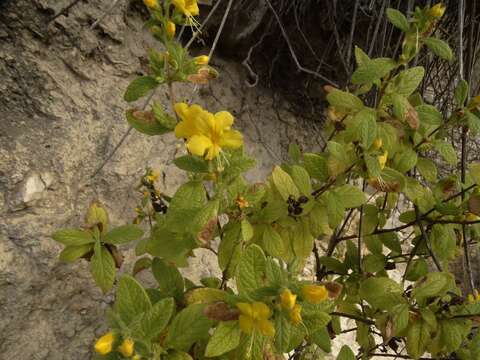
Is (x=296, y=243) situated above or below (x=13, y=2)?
below

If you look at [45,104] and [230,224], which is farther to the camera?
[45,104]

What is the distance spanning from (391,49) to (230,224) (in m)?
1.20

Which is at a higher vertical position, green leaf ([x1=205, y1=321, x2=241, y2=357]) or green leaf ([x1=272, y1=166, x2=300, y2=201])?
green leaf ([x1=272, y1=166, x2=300, y2=201])

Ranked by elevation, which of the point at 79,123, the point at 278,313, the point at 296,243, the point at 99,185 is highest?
the point at 278,313

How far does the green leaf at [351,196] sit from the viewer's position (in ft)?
2.90

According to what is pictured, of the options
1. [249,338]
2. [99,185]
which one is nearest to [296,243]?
[249,338]

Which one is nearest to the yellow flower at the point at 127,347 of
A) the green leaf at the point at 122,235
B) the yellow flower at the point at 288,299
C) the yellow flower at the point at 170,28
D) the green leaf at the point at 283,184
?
the yellow flower at the point at 288,299

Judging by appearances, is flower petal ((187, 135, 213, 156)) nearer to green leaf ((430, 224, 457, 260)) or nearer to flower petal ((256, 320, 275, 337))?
flower petal ((256, 320, 275, 337))

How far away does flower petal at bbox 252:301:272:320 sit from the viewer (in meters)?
0.64

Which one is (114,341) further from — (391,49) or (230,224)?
(391,49)

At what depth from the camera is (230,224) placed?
940 millimetres

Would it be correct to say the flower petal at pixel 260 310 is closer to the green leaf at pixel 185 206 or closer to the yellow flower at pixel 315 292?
the yellow flower at pixel 315 292

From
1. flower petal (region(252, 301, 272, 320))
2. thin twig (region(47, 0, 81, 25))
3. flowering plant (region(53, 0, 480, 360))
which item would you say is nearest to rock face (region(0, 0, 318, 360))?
thin twig (region(47, 0, 81, 25))

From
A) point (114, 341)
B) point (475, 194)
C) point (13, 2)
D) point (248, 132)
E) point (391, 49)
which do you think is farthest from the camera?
point (248, 132)
